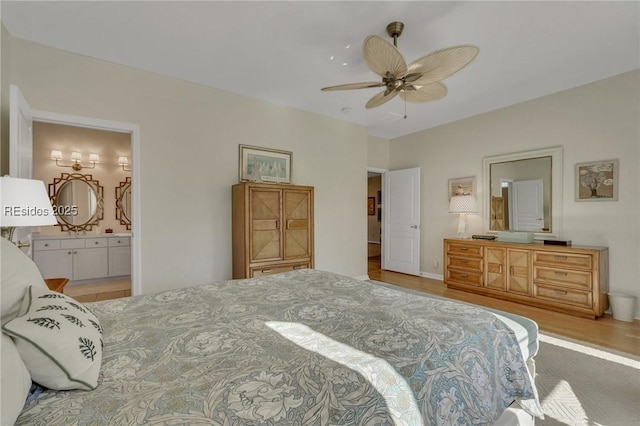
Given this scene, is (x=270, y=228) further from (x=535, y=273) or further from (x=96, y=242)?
(x=96, y=242)

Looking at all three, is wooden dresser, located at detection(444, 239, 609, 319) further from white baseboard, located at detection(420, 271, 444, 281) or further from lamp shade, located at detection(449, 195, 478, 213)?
white baseboard, located at detection(420, 271, 444, 281)

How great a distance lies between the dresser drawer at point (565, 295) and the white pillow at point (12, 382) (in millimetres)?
4472

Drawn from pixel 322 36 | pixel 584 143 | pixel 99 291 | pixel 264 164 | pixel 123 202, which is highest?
pixel 322 36

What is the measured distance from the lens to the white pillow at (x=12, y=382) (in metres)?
0.62

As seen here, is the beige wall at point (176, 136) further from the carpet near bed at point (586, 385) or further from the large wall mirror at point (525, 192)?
the carpet near bed at point (586, 385)

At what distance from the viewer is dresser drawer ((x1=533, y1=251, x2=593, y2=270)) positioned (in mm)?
3188

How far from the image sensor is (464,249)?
4.29m

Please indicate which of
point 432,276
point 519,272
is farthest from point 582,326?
point 432,276

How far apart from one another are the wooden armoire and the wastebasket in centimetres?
344

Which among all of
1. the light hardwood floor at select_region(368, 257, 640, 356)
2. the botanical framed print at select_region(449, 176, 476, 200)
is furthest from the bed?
the botanical framed print at select_region(449, 176, 476, 200)

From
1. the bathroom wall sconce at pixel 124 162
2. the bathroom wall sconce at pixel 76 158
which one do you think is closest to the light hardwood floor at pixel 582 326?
the bathroom wall sconce at pixel 124 162

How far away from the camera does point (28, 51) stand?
2604 mm

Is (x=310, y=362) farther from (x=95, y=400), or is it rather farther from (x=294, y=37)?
(x=294, y=37)

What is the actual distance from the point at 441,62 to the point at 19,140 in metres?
3.21
